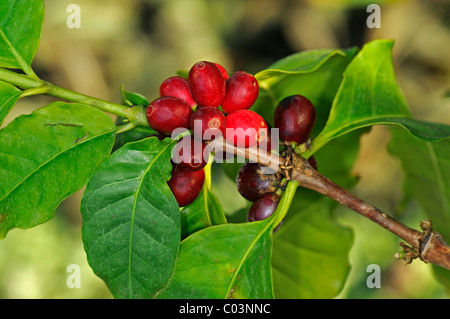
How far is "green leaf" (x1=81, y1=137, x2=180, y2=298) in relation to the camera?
743mm

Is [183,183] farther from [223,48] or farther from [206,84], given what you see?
[223,48]

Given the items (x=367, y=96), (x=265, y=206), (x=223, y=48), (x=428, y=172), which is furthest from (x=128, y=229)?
(x=223, y=48)

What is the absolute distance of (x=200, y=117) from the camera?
2.49 feet

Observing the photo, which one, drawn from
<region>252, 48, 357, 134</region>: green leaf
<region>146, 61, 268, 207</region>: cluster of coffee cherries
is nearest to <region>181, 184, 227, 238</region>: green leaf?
<region>146, 61, 268, 207</region>: cluster of coffee cherries

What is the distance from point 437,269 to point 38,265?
10.4 feet

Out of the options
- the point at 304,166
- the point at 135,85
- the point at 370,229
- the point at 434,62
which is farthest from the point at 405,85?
the point at 304,166

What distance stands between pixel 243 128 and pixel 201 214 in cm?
21

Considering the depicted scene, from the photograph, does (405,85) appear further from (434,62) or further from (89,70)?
(89,70)

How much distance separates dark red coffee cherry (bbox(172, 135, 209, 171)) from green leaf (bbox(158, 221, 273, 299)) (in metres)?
0.12

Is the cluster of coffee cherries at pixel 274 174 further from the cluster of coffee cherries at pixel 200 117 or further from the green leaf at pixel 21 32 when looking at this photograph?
the green leaf at pixel 21 32

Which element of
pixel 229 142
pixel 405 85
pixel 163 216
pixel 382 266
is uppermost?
pixel 405 85

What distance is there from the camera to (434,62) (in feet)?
13.8

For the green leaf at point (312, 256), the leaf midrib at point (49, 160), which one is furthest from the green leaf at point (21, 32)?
the green leaf at point (312, 256)

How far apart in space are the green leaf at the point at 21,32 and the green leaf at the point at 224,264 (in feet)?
1.39
